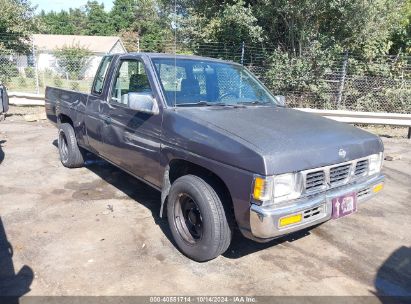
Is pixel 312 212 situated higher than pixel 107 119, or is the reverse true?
pixel 107 119

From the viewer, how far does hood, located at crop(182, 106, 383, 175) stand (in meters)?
3.02

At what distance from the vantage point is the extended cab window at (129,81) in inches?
170

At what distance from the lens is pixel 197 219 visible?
3621 mm

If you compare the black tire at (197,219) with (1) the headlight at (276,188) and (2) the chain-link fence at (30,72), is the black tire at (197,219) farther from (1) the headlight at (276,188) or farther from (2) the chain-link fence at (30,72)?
(2) the chain-link fence at (30,72)

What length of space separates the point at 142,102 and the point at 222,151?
3.90ft

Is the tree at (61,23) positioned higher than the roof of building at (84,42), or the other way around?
the tree at (61,23)

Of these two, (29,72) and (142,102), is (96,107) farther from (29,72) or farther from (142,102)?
(29,72)

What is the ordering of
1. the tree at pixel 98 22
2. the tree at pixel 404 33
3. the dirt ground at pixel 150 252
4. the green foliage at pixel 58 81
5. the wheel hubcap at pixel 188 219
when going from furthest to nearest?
the tree at pixel 98 22 < the green foliage at pixel 58 81 < the tree at pixel 404 33 < the wheel hubcap at pixel 188 219 < the dirt ground at pixel 150 252

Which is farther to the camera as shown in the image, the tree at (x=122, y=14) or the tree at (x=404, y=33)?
the tree at (x=122, y=14)

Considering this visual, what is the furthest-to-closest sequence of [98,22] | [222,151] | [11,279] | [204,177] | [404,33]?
[98,22] < [404,33] < [204,177] < [11,279] < [222,151]

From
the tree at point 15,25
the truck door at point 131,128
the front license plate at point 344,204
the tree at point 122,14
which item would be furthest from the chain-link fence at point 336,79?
the tree at point 122,14

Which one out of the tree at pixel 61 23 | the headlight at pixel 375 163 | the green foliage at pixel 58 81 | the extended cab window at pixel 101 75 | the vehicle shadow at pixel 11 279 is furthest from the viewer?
the tree at pixel 61 23

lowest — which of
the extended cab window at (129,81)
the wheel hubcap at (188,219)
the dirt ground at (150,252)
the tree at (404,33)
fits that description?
the dirt ground at (150,252)

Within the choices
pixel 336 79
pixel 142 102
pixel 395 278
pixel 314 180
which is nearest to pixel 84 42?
pixel 336 79
